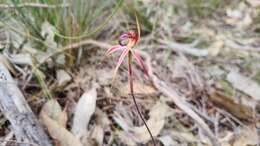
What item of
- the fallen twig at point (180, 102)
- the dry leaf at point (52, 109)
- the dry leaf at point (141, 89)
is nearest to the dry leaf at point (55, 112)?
the dry leaf at point (52, 109)

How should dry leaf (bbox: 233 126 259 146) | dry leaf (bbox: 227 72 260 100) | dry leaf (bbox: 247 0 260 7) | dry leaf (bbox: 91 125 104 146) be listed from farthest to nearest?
dry leaf (bbox: 247 0 260 7), dry leaf (bbox: 227 72 260 100), dry leaf (bbox: 233 126 259 146), dry leaf (bbox: 91 125 104 146)

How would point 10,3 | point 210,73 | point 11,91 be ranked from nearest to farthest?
point 11,91 < point 10,3 < point 210,73

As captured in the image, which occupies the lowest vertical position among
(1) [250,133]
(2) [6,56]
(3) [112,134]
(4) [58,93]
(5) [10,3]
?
(1) [250,133]

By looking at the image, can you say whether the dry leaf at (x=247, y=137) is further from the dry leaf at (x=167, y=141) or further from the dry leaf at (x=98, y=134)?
Answer: the dry leaf at (x=98, y=134)

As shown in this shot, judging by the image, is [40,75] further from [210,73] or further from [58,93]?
[210,73]

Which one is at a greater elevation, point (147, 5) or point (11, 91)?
point (147, 5)

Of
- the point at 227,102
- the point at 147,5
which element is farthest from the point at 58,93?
the point at 147,5

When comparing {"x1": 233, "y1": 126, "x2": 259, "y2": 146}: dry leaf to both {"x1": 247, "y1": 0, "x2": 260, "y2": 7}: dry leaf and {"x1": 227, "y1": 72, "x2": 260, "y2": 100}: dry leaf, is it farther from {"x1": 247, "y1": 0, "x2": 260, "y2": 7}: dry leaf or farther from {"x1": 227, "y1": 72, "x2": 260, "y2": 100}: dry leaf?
{"x1": 247, "y1": 0, "x2": 260, "y2": 7}: dry leaf

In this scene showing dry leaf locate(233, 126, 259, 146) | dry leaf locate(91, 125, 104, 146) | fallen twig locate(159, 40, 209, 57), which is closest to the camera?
dry leaf locate(91, 125, 104, 146)

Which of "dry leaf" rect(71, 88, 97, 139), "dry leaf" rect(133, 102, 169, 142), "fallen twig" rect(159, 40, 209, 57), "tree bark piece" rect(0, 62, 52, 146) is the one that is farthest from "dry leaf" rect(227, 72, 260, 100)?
"tree bark piece" rect(0, 62, 52, 146)
